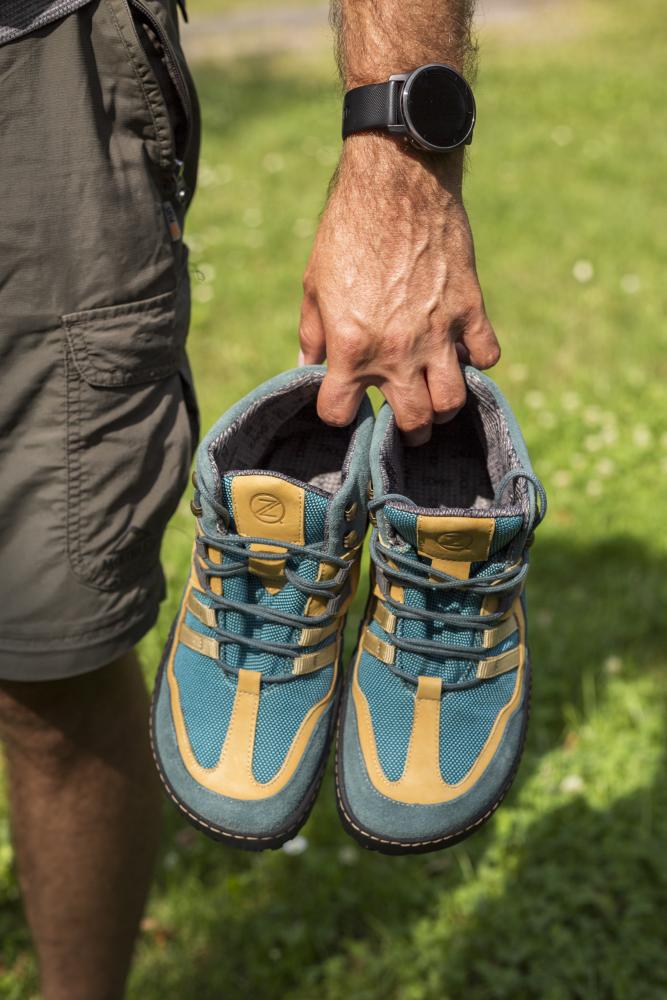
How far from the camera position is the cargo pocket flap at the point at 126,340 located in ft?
6.25

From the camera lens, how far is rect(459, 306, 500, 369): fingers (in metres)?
1.85

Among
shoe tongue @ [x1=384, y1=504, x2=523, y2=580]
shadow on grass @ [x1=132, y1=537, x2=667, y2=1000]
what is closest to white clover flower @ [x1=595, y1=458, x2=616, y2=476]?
shadow on grass @ [x1=132, y1=537, x2=667, y2=1000]

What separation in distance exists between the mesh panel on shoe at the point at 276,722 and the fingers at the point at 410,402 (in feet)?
1.68

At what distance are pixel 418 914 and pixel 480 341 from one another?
1.70 m

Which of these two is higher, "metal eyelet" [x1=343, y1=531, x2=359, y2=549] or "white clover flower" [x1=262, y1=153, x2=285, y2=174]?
"metal eyelet" [x1=343, y1=531, x2=359, y2=549]

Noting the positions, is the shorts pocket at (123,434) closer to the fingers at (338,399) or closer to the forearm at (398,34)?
the fingers at (338,399)

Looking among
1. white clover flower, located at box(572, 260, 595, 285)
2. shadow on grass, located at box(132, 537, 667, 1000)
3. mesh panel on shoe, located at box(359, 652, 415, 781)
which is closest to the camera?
mesh panel on shoe, located at box(359, 652, 415, 781)

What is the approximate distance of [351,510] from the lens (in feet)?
6.18

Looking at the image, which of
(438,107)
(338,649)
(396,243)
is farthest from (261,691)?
(438,107)

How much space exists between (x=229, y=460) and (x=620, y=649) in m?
2.08

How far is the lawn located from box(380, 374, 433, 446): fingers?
34.1 inches

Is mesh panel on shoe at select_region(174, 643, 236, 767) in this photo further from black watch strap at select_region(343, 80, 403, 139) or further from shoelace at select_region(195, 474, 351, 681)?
black watch strap at select_region(343, 80, 403, 139)

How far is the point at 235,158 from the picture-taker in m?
9.59

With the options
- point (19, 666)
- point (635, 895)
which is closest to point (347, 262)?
point (19, 666)
